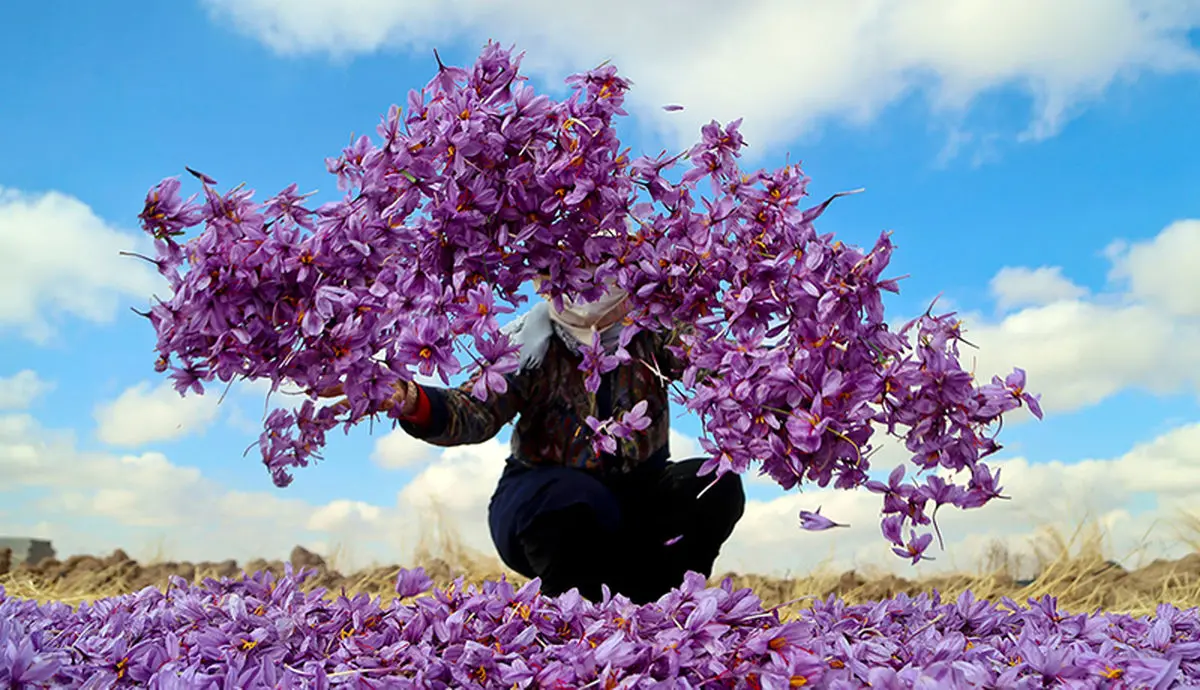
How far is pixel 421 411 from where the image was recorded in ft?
7.76

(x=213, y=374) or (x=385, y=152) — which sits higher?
(x=385, y=152)

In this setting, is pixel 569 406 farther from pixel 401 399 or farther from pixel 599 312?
pixel 401 399

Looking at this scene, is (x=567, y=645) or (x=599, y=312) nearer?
(x=567, y=645)

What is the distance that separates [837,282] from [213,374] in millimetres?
1169

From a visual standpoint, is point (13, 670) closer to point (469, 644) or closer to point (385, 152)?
point (469, 644)

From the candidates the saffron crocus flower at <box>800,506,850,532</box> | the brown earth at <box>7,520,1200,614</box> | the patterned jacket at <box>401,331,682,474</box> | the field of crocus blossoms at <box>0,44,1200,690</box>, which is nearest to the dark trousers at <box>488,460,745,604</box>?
the patterned jacket at <box>401,331,682,474</box>

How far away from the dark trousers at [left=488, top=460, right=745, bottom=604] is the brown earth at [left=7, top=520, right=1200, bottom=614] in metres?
1.78

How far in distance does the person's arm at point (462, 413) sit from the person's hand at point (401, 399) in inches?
0.7

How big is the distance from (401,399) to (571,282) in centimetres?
57

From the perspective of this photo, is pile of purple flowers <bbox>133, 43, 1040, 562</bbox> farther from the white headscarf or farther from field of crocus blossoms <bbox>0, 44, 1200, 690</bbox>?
the white headscarf

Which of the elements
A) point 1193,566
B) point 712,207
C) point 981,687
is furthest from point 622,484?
point 1193,566

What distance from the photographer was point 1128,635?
2193 millimetres

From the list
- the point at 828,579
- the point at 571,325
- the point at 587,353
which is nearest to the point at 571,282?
the point at 587,353

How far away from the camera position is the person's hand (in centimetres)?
193
